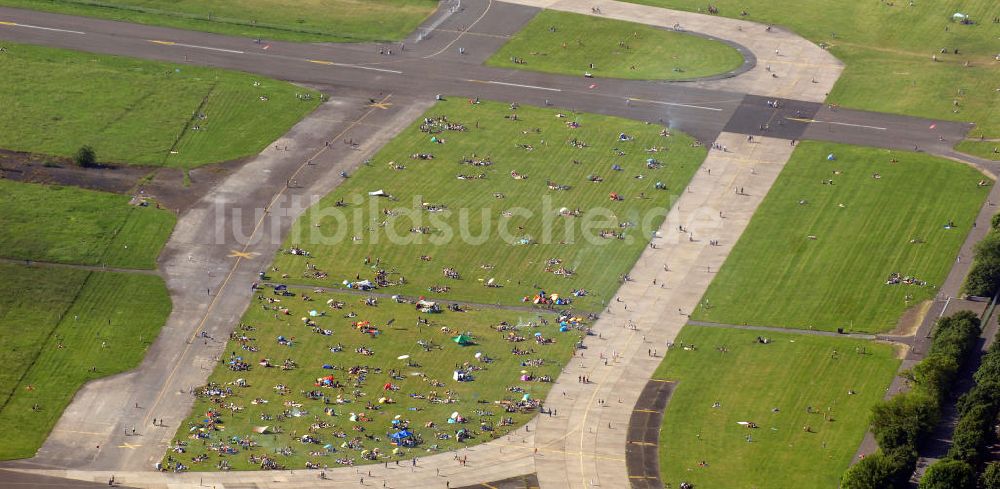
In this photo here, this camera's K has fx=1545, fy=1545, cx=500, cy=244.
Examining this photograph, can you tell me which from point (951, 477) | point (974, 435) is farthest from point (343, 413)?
point (974, 435)

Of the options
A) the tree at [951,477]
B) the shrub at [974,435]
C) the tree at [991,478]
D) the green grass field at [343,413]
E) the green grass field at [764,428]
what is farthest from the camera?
the green grass field at [343,413]

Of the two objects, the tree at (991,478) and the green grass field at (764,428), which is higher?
the green grass field at (764,428)

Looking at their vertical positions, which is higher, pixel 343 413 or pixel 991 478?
pixel 343 413

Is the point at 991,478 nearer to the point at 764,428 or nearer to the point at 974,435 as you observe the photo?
the point at 974,435

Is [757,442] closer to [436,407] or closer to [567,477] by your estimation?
[567,477]

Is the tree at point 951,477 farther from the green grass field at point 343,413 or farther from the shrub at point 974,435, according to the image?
the green grass field at point 343,413

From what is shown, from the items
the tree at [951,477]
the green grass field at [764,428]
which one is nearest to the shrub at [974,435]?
the tree at [951,477]

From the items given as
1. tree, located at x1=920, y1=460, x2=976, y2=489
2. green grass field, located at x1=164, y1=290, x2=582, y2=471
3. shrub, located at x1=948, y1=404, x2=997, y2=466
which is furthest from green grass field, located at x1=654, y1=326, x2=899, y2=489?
green grass field, located at x1=164, y1=290, x2=582, y2=471

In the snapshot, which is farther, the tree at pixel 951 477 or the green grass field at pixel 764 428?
the green grass field at pixel 764 428

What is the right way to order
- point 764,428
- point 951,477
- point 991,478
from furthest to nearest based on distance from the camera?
point 764,428 < point 991,478 < point 951,477

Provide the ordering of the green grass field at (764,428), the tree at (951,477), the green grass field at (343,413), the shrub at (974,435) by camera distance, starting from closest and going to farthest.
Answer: the tree at (951,477) < the shrub at (974,435) < the green grass field at (764,428) < the green grass field at (343,413)

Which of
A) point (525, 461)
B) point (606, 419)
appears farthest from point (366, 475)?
point (606, 419)
